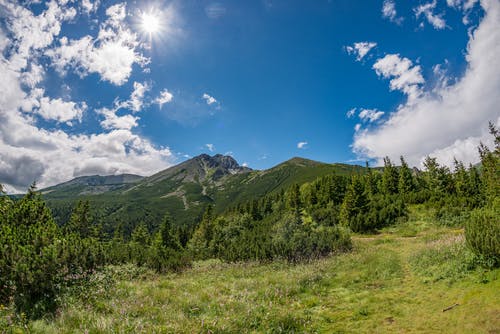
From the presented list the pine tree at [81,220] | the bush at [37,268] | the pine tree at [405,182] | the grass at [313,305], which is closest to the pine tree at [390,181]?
the pine tree at [405,182]

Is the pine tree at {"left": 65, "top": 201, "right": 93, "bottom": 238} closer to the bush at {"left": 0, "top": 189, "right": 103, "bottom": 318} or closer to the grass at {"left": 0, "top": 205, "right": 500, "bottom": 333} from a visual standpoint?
the bush at {"left": 0, "top": 189, "right": 103, "bottom": 318}

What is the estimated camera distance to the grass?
5504mm

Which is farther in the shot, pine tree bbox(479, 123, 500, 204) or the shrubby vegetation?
pine tree bbox(479, 123, 500, 204)

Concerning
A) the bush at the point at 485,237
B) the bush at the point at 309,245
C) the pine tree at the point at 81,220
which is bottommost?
the bush at the point at 309,245

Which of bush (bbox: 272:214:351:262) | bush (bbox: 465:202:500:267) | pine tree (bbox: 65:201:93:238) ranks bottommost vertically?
bush (bbox: 272:214:351:262)

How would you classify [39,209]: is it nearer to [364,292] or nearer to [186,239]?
[364,292]

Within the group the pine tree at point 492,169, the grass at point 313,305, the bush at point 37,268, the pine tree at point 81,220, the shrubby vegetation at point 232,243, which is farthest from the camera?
the pine tree at point 81,220

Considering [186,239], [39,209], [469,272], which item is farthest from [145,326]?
[186,239]

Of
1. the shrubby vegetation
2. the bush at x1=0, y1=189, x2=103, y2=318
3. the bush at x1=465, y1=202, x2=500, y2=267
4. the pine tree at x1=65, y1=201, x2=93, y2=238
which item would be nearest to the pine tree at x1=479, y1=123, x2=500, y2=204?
the shrubby vegetation

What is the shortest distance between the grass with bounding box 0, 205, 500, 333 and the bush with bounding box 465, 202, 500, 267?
0.54 metres

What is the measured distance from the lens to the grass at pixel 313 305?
217 inches

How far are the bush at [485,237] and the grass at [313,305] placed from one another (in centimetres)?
54

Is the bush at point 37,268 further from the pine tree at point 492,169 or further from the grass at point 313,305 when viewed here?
the pine tree at point 492,169

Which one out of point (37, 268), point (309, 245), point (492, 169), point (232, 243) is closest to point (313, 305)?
point (37, 268)
